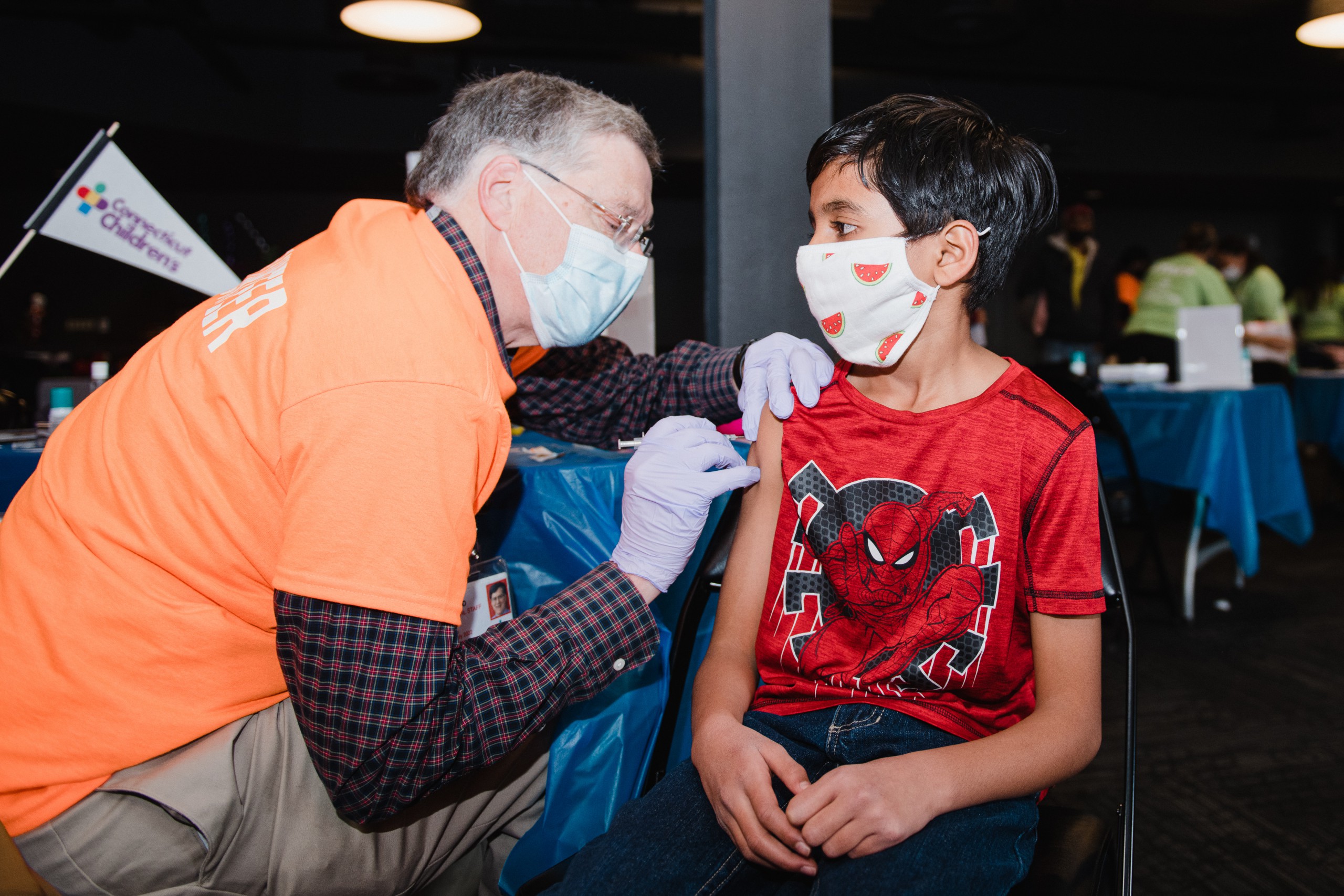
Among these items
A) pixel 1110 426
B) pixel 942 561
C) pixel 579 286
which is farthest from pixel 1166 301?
pixel 579 286

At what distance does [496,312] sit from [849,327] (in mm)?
484

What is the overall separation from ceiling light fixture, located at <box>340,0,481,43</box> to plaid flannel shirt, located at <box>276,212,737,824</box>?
3049mm

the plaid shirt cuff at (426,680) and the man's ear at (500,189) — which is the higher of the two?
the man's ear at (500,189)

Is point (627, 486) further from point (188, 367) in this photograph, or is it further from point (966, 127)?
point (966, 127)

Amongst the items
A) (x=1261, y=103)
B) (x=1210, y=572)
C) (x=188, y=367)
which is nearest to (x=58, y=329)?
(x=188, y=367)

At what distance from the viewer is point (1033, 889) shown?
85 cm

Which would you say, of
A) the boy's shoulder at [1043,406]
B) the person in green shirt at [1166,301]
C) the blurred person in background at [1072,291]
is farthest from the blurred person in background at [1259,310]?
the boy's shoulder at [1043,406]

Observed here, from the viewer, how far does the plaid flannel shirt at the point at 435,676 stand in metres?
0.76

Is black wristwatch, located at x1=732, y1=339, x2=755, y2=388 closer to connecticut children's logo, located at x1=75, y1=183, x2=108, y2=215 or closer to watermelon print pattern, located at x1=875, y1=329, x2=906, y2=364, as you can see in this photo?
watermelon print pattern, located at x1=875, y1=329, x2=906, y2=364

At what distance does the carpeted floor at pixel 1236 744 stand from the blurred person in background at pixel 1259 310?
1.58 metres

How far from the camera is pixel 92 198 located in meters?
2.02

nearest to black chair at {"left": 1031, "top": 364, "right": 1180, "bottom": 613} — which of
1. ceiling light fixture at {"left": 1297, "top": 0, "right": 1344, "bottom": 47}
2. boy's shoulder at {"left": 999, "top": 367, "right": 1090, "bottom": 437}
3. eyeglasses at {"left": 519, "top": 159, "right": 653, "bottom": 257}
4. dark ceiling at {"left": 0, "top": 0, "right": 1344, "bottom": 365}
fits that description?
boy's shoulder at {"left": 999, "top": 367, "right": 1090, "bottom": 437}

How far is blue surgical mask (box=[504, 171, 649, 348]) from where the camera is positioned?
3.68ft

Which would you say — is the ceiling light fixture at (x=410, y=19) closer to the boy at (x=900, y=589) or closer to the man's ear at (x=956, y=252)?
the boy at (x=900, y=589)
